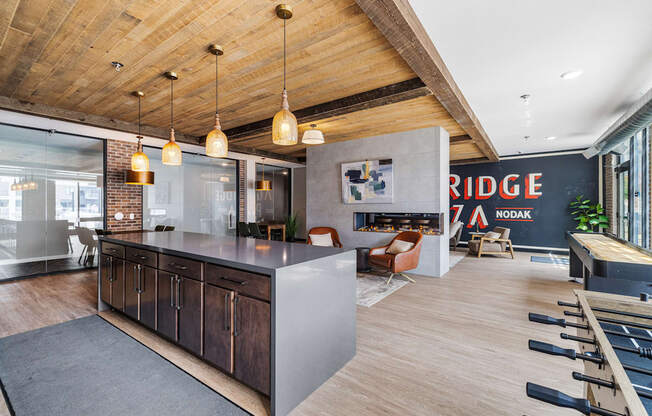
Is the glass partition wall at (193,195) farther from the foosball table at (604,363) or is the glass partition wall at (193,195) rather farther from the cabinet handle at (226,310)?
the foosball table at (604,363)

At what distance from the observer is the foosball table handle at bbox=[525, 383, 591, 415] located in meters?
0.71

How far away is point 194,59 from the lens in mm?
2775

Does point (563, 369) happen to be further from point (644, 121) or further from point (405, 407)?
point (644, 121)

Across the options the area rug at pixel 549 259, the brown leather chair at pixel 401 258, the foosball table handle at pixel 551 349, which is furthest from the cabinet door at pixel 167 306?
the area rug at pixel 549 259

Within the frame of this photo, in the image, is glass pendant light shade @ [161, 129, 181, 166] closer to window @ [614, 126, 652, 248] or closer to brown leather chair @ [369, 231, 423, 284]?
brown leather chair @ [369, 231, 423, 284]

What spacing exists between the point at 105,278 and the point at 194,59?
256 centimetres

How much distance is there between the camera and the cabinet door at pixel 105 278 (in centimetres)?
310

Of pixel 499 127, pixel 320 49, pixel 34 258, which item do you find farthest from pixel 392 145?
pixel 34 258

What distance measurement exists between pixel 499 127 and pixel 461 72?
2.73 meters

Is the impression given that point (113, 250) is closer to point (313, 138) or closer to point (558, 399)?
point (313, 138)

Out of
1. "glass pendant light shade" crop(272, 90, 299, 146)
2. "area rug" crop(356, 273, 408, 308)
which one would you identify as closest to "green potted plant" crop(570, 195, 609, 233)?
"area rug" crop(356, 273, 408, 308)

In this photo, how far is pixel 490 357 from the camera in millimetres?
2309

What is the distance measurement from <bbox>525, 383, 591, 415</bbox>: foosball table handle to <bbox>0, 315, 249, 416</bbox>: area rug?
1.60 m

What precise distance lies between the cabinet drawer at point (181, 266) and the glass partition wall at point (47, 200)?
418 cm
